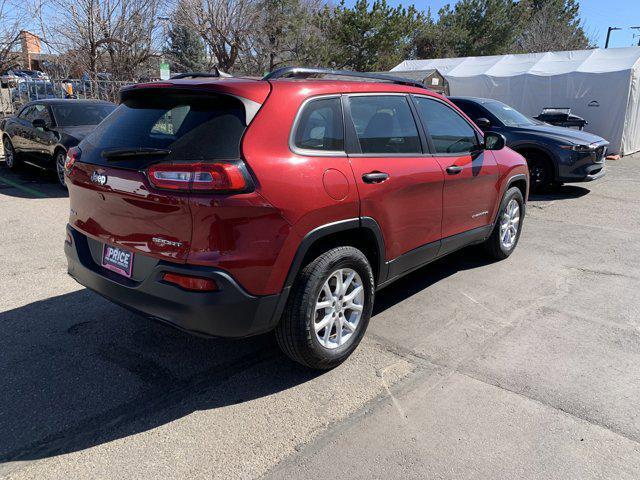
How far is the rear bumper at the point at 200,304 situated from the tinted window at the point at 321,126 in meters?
0.92

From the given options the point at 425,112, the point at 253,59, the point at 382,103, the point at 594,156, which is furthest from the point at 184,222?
the point at 253,59

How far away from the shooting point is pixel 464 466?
2498 millimetres

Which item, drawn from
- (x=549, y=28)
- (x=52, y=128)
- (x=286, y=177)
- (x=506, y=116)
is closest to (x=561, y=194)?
(x=506, y=116)

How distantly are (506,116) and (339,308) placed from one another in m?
8.21

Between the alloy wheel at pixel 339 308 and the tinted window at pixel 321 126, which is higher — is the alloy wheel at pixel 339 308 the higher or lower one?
the lower one

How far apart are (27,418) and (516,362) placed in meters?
3.00

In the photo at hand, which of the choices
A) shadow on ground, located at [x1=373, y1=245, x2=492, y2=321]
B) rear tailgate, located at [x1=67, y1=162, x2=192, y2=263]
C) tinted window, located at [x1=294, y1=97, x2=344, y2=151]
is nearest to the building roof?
shadow on ground, located at [x1=373, y1=245, x2=492, y2=321]

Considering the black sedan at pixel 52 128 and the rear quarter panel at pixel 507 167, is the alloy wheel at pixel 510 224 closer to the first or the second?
the rear quarter panel at pixel 507 167

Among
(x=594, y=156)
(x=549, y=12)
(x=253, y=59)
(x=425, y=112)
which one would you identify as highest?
(x=549, y=12)

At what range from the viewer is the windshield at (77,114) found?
30.0 ft

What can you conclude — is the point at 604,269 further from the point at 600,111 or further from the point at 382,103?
the point at 600,111

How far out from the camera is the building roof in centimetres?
1723

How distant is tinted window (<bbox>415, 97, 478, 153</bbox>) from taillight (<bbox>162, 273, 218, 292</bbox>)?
2321 mm

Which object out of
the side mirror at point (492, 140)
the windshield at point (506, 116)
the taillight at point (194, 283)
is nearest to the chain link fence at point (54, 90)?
the windshield at point (506, 116)
